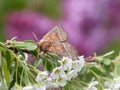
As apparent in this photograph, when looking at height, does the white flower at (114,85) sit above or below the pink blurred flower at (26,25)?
below

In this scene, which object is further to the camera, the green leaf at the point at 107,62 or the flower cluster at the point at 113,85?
the green leaf at the point at 107,62

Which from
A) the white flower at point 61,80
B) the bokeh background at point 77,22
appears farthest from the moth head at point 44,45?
the bokeh background at point 77,22

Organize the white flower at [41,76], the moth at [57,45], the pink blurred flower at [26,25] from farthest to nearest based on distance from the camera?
the pink blurred flower at [26,25] < the moth at [57,45] < the white flower at [41,76]

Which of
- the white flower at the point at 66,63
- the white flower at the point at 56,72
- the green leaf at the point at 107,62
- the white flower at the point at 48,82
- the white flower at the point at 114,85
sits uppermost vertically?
the white flower at the point at 66,63

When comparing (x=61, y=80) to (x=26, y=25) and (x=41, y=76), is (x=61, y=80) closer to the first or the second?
(x=41, y=76)

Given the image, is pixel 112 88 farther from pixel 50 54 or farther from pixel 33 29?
pixel 33 29

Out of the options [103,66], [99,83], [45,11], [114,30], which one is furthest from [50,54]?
[45,11]

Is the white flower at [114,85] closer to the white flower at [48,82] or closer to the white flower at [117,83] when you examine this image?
the white flower at [117,83]

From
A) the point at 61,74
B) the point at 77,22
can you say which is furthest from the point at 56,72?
the point at 77,22
